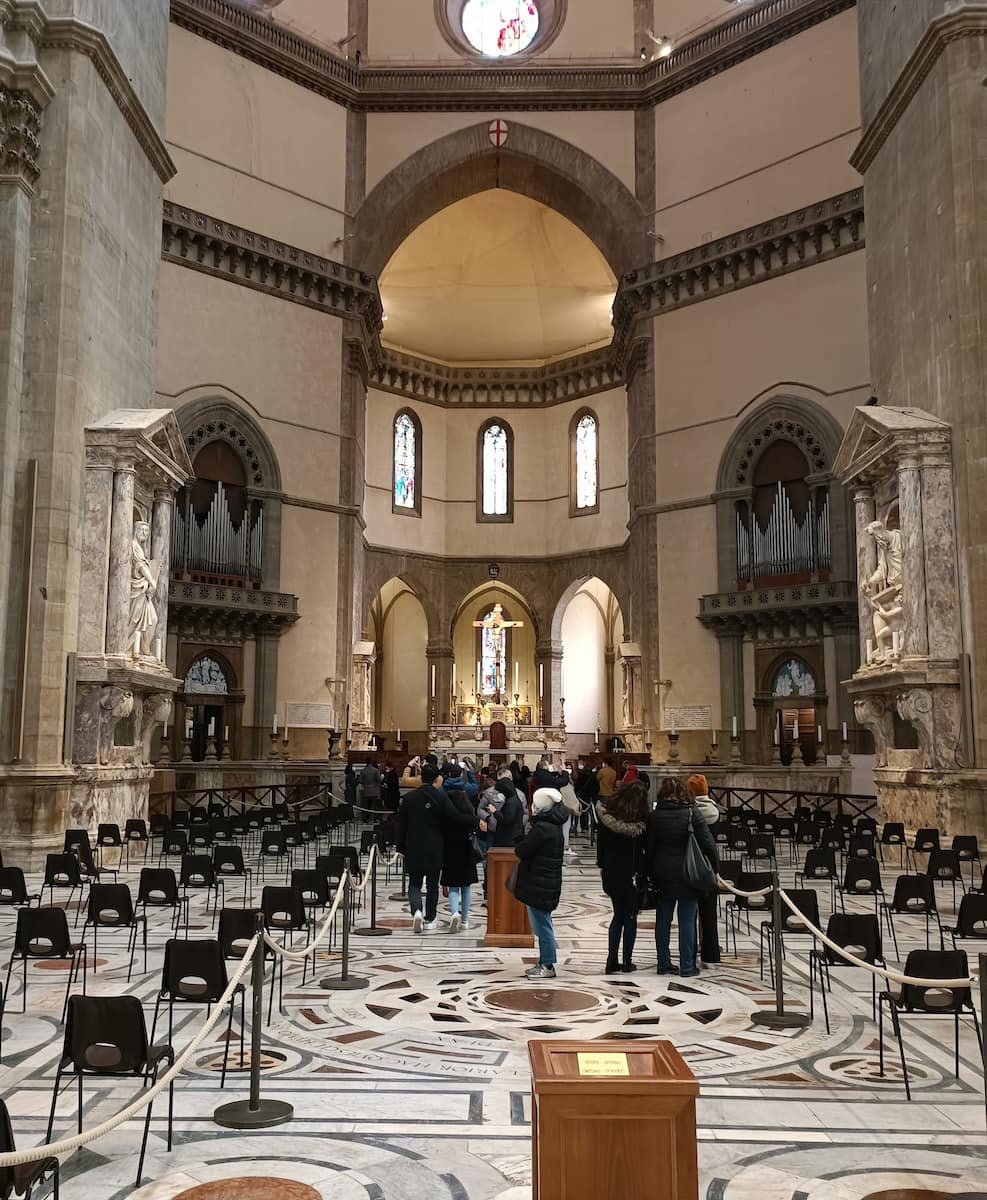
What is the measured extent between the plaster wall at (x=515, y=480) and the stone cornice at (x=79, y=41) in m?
22.3

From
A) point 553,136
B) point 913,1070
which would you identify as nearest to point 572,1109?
point 913,1070

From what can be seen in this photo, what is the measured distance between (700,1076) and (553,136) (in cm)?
3083

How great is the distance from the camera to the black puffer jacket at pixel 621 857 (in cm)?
923

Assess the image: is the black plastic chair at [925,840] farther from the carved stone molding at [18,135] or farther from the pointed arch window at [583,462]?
the pointed arch window at [583,462]

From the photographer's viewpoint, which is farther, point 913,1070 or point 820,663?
point 820,663

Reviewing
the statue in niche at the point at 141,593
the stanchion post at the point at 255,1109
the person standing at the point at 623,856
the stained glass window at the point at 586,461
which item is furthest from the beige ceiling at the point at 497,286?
the stanchion post at the point at 255,1109

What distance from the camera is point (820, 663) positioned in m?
27.1

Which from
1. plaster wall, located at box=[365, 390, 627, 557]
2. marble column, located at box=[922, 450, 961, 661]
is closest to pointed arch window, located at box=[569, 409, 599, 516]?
plaster wall, located at box=[365, 390, 627, 557]

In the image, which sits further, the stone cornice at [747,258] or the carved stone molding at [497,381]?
the carved stone molding at [497,381]

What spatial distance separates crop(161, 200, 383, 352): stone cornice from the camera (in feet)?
91.8

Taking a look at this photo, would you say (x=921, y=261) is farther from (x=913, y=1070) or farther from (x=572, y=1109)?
(x=572, y=1109)

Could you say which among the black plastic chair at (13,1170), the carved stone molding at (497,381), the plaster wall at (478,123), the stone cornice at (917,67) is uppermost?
the plaster wall at (478,123)

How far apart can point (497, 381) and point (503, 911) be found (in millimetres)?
33776

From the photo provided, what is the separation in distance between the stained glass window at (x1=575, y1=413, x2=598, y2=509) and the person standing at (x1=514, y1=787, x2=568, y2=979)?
3217cm
